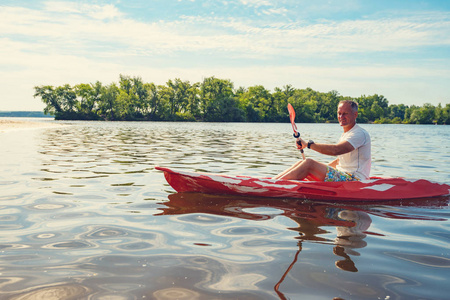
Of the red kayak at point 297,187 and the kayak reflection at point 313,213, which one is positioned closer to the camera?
the kayak reflection at point 313,213

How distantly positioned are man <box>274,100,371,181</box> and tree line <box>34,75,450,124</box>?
82.8m

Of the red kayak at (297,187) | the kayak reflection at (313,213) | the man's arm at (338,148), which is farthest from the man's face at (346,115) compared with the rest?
the kayak reflection at (313,213)

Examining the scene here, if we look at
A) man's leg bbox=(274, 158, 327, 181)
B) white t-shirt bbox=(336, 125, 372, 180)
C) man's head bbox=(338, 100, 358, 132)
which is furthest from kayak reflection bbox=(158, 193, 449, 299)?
man's head bbox=(338, 100, 358, 132)

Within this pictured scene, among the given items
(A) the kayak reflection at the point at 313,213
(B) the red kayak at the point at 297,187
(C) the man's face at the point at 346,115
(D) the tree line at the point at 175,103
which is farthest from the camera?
(D) the tree line at the point at 175,103

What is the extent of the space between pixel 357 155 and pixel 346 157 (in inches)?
7.0

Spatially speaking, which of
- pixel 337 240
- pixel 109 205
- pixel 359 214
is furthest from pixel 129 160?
pixel 337 240

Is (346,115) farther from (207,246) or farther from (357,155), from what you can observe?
(207,246)

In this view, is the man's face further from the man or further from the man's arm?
the man's arm

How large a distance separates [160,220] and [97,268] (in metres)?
1.62

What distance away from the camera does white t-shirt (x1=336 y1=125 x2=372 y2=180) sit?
560cm

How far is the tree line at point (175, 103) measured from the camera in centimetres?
8450

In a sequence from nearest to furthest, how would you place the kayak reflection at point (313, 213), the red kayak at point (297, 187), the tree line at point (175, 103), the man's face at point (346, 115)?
the kayak reflection at point (313, 213) → the man's face at point (346, 115) → the red kayak at point (297, 187) → the tree line at point (175, 103)

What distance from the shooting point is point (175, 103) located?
93.5 m

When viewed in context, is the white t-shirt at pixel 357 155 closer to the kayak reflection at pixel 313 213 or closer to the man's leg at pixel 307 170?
the man's leg at pixel 307 170
